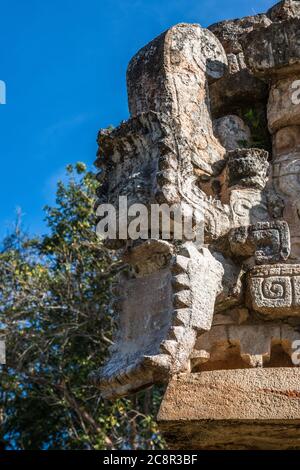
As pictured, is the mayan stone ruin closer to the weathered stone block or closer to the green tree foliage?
the weathered stone block

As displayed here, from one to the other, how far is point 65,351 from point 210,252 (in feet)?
25.4

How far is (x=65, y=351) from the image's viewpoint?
38.3 feet

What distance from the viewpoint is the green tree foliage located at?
11.1 m

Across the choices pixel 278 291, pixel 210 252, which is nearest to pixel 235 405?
pixel 278 291

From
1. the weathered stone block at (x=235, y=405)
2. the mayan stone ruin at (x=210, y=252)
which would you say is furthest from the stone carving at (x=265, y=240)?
the weathered stone block at (x=235, y=405)

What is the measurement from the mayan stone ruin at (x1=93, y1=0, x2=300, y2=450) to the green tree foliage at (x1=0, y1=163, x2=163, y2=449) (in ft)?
21.4

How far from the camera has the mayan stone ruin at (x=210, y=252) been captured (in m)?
3.90

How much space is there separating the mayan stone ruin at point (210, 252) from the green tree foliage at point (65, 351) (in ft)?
21.4

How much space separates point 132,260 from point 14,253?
335 inches

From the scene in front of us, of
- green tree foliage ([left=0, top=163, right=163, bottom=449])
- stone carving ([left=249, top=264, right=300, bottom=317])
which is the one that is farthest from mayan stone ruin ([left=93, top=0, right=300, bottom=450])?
green tree foliage ([left=0, top=163, right=163, bottom=449])

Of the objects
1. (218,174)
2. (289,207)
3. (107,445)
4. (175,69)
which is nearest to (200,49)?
(175,69)

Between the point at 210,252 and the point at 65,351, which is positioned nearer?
the point at 210,252

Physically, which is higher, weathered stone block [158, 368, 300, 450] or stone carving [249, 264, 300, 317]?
stone carving [249, 264, 300, 317]

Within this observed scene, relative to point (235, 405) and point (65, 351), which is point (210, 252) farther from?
point (65, 351)
